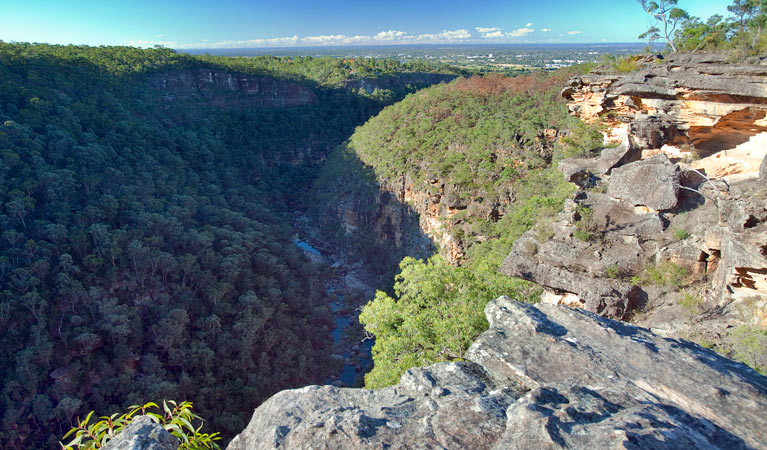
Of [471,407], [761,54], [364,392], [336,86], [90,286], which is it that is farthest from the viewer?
[336,86]

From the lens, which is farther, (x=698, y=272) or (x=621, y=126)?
(x=621, y=126)

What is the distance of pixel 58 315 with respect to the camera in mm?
20516

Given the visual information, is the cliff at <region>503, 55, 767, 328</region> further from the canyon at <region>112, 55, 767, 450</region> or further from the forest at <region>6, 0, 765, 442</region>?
the forest at <region>6, 0, 765, 442</region>

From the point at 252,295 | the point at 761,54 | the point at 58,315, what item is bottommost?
the point at 252,295

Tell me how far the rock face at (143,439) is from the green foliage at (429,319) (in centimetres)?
712

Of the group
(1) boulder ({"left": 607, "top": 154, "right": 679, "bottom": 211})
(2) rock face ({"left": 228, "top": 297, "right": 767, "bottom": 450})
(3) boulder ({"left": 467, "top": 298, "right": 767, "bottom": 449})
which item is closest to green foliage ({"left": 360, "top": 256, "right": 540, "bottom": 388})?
(3) boulder ({"left": 467, "top": 298, "right": 767, "bottom": 449})

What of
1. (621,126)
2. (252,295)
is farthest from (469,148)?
(252,295)

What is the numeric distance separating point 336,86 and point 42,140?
49.1 meters

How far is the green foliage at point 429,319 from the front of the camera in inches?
439

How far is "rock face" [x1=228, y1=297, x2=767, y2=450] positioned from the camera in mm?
4492

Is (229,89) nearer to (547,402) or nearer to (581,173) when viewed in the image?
(581,173)

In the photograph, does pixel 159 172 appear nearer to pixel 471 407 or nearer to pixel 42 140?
pixel 42 140

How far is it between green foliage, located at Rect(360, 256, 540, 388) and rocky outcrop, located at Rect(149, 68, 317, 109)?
50404 millimetres

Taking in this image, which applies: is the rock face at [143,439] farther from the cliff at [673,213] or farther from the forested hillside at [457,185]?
the cliff at [673,213]
